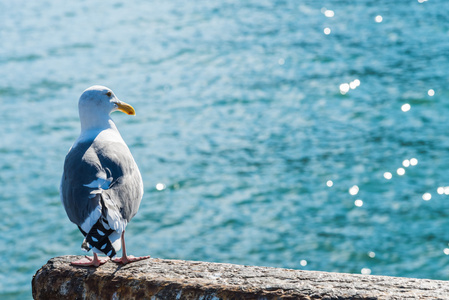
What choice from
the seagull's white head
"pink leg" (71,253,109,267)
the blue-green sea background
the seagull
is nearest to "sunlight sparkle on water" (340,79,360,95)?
the blue-green sea background

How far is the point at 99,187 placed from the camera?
3582 mm

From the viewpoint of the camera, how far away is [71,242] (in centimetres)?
862

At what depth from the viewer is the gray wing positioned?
346cm

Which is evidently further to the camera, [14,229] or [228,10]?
[228,10]

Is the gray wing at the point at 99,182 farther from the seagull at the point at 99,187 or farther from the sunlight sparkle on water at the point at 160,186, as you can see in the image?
the sunlight sparkle on water at the point at 160,186

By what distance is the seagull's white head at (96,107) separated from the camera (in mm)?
4227

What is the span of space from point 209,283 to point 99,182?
1077 mm

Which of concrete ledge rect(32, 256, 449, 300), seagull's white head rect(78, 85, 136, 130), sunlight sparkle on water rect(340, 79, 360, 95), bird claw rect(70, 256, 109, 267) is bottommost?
sunlight sparkle on water rect(340, 79, 360, 95)

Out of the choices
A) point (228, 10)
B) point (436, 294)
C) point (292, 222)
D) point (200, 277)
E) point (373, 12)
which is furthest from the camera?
point (228, 10)

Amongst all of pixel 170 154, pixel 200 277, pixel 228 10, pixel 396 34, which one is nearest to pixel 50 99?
pixel 170 154

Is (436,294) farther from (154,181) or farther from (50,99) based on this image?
(50,99)

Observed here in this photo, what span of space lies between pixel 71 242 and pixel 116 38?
8288mm

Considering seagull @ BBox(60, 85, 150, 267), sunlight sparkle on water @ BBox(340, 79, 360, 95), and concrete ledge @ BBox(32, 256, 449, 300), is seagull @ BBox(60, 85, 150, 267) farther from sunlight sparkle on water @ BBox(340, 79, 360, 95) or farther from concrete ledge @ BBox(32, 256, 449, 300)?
sunlight sparkle on water @ BBox(340, 79, 360, 95)

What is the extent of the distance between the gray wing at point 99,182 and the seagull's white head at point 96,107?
0.98 feet
